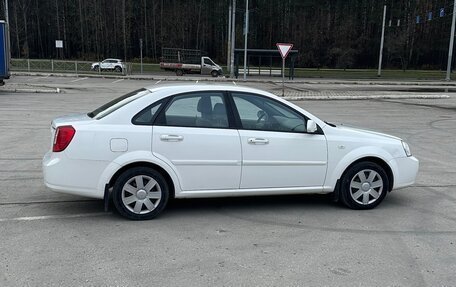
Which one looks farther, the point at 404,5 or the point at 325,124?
the point at 404,5

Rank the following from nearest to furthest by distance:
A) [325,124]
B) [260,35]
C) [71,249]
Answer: [71,249] → [325,124] → [260,35]

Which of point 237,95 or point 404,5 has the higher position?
point 404,5

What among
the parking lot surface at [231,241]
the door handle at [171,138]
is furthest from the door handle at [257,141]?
the parking lot surface at [231,241]

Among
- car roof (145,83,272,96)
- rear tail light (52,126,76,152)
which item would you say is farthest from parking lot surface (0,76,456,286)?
car roof (145,83,272,96)

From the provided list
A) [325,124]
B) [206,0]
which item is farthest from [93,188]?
[206,0]

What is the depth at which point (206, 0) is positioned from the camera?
8556 cm

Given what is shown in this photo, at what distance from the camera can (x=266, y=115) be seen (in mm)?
5473

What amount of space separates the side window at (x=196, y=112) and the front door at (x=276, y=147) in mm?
224

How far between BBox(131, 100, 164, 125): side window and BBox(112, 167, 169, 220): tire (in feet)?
1.69

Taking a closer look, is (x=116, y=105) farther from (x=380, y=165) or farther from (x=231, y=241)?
(x=380, y=165)

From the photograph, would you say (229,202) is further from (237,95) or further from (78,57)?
(78,57)

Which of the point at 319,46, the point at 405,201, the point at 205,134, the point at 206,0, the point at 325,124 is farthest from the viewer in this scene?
the point at 206,0

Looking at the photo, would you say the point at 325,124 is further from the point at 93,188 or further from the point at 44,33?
the point at 44,33

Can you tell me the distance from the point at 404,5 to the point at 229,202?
85.7 metres
